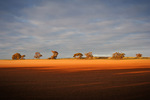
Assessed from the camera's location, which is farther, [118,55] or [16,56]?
[16,56]

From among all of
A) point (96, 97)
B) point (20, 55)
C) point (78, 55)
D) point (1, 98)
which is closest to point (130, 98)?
point (96, 97)

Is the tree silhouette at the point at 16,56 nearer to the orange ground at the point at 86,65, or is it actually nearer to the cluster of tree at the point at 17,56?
the cluster of tree at the point at 17,56

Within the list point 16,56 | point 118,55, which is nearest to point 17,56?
point 16,56

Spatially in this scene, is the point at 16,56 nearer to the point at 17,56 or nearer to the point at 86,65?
the point at 17,56

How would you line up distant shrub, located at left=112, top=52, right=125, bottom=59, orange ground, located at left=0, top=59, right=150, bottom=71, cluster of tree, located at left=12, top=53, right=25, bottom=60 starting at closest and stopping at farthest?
orange ground, located at left=0, top=59, right=150, bottom=71 → distant shrub, located at left=112, top=52, right=125, bottom=59 → cluster of tree, located at left=12, top=53, right=25, bottom=60

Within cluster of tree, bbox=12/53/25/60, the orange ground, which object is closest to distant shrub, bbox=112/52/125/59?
the orange ground

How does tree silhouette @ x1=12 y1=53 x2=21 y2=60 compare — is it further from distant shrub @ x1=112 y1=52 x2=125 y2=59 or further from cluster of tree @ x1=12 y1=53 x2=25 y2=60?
distant shrub @ x1=112 y1=52 x2=125 y2=59

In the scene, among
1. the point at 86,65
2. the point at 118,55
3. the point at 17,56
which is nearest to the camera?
the point at 86,65

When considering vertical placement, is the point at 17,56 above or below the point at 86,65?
above

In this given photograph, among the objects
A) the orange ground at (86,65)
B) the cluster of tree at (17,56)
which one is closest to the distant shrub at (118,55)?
the orange ground at (86,65)

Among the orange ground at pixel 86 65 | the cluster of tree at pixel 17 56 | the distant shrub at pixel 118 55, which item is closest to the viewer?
the orange ground at pixel 86 65

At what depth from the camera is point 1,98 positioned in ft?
14.9

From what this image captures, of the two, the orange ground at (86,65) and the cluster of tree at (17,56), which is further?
the cluster of tree at (17,56)

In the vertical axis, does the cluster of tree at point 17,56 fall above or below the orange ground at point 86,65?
above
